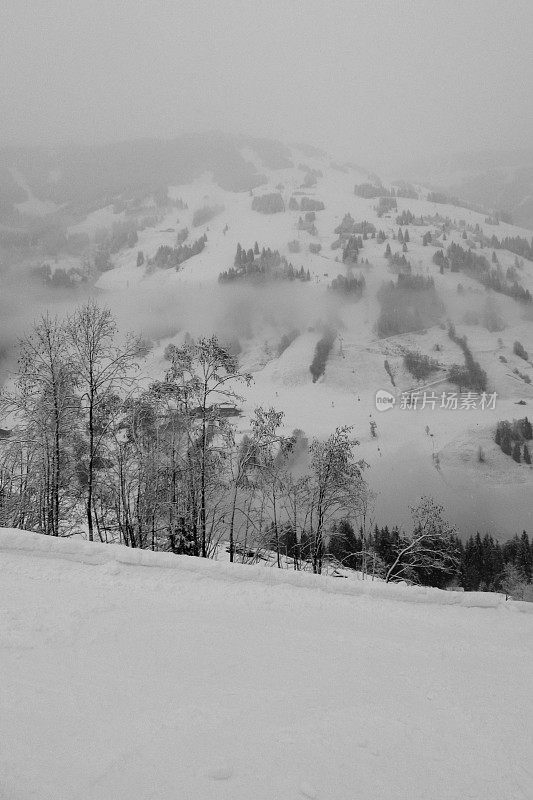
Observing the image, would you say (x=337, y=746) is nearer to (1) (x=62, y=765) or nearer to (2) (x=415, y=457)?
(1) (x=62, y=765)

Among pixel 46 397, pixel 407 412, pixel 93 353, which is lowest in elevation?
pixel 46 397

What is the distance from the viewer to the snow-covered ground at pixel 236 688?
3.34 m

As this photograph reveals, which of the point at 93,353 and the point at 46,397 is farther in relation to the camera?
the point at 46,397

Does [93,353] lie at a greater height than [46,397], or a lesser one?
greater

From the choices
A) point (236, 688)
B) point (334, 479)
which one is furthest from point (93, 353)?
point (236, 688)

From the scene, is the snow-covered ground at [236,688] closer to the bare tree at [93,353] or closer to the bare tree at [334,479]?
the bare tree at [93,353]

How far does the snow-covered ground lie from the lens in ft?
11.0

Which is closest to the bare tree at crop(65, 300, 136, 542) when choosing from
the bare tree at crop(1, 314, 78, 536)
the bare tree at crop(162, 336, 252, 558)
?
the bare tree at crop(1, 314, 78, 536)

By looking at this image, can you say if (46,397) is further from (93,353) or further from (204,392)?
(204,392)

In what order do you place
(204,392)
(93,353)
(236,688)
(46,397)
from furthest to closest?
(204,392)
(46,397)
(93,353)
(236,688)

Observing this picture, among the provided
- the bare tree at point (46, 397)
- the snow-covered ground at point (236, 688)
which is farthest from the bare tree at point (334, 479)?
the snow-covered ground at point (236, 688)

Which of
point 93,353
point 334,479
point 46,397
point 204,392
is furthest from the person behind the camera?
point 334,479

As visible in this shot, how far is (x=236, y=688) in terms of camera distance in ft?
15.6

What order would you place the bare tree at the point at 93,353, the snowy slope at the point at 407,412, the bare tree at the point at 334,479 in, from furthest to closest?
1. the snowy slope at the point at 407,412
2. the bare tree at the point at 334,479
3. the bare tree at the point at 93,353
